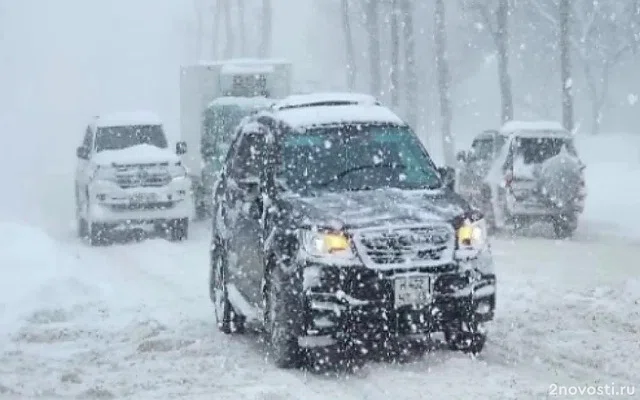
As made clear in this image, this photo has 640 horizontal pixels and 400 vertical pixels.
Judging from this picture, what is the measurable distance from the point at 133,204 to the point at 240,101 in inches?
185

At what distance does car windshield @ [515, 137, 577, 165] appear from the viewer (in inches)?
818

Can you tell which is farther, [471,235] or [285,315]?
[471,235]

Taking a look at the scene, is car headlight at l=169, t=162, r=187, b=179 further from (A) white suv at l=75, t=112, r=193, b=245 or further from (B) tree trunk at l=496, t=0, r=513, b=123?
(B) tree trunk at l=496, t=0, r=513, b=123

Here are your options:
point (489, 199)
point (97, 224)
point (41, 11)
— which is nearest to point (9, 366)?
point (97, 224)

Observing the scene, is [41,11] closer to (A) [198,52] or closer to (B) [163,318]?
(A) [198,52]

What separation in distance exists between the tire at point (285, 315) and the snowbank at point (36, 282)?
11.4 feet

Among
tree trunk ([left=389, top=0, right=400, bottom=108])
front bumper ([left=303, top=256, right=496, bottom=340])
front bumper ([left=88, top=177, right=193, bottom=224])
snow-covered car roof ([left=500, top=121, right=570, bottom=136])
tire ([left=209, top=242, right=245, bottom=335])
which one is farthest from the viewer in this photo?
tree trunk ([left=389, top=0, right=400, bottom=108])

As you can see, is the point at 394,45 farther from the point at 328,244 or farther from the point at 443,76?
the point at 328,244

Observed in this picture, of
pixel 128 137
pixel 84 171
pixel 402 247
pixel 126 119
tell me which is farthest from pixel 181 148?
pixel 402 247

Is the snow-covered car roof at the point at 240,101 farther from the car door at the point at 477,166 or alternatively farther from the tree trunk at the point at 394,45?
the tree trunk at the point at 394,45

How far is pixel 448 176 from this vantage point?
32.9 ft

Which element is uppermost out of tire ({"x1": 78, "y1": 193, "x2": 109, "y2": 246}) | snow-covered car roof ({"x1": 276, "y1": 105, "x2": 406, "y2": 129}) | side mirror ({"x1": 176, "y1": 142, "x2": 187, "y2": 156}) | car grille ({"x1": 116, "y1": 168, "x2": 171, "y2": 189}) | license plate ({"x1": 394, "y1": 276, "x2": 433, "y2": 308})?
snow-covered car roof ({"x1": 276, "y1": 105, "x2": 406, "y2": 129})

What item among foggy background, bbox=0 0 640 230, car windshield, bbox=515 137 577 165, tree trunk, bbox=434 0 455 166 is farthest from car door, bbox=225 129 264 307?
tree trunk, bbox=434 0 455 166

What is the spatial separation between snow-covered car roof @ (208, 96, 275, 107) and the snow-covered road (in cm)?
781
